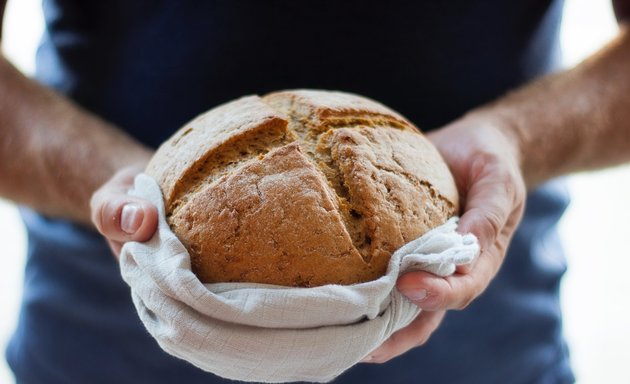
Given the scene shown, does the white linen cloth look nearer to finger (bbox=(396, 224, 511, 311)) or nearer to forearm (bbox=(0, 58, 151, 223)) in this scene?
finger (bbox=(396, 224, 511, 311))

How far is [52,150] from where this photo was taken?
5.45 feet

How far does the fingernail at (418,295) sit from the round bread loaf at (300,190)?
61 millimetres

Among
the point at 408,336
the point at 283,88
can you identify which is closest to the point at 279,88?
the point at 283,88

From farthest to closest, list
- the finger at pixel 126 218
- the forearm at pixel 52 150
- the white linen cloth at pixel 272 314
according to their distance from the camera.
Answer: the forearm at pixel 52 150 < the finger at pixel 126 218 < the white linen cloth at pixel 272 314

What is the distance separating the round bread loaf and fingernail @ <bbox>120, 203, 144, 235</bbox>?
0.06m

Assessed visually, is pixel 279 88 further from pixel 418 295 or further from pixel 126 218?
pixel 418 295

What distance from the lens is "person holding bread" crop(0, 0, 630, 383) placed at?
5.40 feet

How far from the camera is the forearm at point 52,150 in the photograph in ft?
5.32

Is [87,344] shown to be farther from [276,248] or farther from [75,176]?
[276,248]

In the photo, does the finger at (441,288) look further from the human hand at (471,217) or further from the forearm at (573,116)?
the forearm at (573,116)

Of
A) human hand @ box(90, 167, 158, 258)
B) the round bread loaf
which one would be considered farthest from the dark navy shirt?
human hand @ box(90, 167, 158, 258)

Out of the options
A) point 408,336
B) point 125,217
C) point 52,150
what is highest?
point 125,217

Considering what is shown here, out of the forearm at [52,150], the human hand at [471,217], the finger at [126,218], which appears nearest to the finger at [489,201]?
the human hand at [471,217]

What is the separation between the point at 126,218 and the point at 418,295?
0.52 metres
